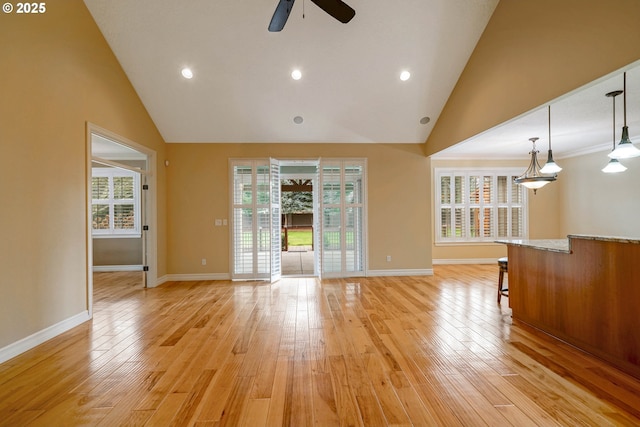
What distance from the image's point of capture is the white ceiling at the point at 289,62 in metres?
3.76

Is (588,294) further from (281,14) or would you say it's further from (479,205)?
(479,205)

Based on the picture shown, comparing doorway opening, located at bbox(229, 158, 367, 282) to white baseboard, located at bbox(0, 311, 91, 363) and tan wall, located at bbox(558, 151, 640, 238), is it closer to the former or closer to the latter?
white baseboard, located at bbox(0, 311, 91, 363)

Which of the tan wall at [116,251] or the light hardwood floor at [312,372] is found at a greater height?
the tan wall at [116,251]

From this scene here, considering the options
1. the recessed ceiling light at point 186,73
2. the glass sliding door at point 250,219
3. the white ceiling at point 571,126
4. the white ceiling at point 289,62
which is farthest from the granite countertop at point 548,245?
the recessed ceiling light at point 186,73

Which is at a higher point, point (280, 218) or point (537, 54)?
point (537, 54)

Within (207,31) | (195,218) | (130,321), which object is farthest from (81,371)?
(207,31)

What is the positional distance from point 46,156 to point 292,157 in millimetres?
3638

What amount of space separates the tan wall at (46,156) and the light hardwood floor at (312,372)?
53 cm

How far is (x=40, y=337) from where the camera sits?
2.92 metres

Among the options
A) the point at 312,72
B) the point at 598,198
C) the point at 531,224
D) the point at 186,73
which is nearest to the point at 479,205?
the point at 531,224

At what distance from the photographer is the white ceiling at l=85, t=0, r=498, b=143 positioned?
12.3 feet

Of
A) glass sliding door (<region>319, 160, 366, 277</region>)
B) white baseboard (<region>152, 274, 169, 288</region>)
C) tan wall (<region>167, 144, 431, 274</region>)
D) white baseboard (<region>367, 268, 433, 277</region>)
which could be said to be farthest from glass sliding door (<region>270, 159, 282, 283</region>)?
white baseboard (<region>152, 274, 169, 288</region>)

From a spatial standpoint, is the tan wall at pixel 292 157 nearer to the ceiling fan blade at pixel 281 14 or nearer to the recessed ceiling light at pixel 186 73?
the recessed ceiling light at pixel 186 73

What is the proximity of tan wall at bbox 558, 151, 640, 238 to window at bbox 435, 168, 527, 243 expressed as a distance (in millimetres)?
915
